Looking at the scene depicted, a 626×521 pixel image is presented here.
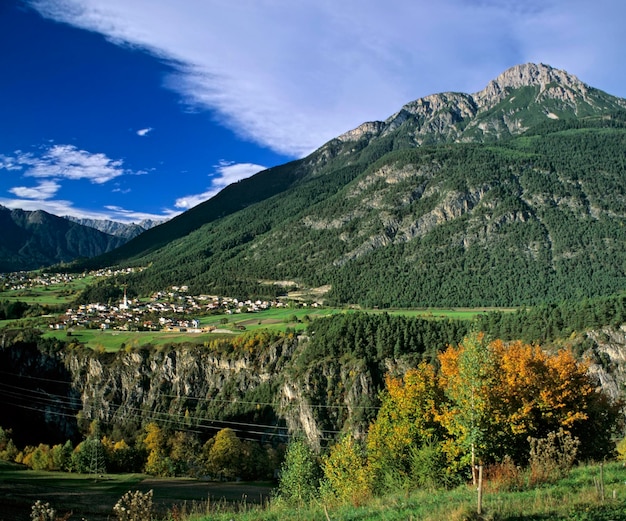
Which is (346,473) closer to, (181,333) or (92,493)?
(92,493)

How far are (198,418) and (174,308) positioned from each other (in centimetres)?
6034

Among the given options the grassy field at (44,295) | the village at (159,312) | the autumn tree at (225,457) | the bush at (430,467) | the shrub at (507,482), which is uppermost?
the grassy field at (44,295)

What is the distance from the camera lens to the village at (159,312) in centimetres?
11838

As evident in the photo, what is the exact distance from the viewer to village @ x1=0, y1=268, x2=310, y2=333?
11838cm

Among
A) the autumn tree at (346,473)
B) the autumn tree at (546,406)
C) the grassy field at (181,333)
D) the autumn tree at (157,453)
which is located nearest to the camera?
the autumn tree at (546,406)

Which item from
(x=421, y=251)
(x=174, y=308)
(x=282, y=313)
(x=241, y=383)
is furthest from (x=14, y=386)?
(x=421, y=251)

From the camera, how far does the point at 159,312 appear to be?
137m

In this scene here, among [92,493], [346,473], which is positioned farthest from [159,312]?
[346,473]

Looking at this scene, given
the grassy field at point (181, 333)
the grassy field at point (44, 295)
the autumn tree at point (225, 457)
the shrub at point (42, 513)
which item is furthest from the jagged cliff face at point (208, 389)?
the shrub at point (42, 513)

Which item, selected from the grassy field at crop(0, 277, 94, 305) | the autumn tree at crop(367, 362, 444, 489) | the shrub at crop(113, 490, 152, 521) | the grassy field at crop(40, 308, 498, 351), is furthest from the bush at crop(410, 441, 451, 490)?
the grassy field at crop(0, 277, 94, 305)

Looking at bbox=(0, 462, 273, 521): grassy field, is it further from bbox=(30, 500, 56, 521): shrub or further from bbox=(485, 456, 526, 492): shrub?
bbox=(485, 456, 526, 492): shrub

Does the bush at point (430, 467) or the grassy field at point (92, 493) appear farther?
the grassy field at point (92, 493)

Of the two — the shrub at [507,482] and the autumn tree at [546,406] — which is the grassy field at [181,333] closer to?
the autumn tree at [546,406]

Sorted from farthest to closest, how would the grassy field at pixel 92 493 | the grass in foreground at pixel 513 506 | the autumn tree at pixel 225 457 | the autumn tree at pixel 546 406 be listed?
1. the autumn tree at pixel 225 457
2. the grassy field at pixel 92 493
3. the autumn tree at pixel 546 406
4. the grass in foreground at pixel 513 506
